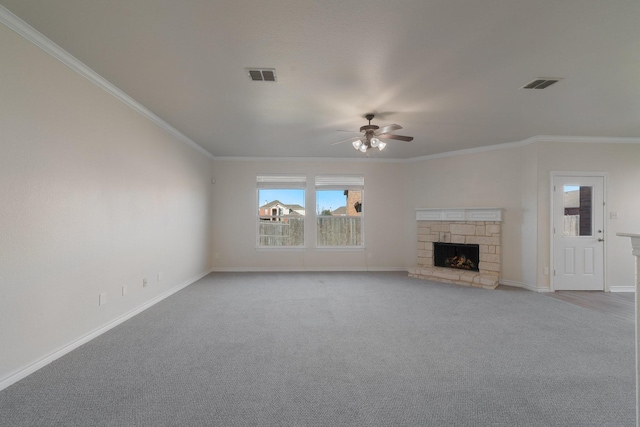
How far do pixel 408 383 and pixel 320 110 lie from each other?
3125mm

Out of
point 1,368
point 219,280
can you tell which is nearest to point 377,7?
point 1,368

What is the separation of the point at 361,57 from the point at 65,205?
9.78 ft

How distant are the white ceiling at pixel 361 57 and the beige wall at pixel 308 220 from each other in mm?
2291

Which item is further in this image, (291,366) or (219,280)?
(219,280)

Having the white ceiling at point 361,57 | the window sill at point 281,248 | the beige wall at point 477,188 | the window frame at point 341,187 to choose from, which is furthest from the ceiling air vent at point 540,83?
the window sill at point 281,248

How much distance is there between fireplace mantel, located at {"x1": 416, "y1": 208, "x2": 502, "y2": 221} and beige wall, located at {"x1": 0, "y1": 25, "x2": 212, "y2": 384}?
202 inches

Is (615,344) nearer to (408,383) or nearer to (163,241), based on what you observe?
(408,383)

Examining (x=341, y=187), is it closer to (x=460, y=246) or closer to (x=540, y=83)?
(x=460, y=246)

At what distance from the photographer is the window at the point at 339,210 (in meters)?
6.49

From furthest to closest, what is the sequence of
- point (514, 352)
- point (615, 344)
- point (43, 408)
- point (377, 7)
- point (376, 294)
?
point (376, 294) → point (615, 344) → point (514, 352) → point (377, 7) → point (43, 408)

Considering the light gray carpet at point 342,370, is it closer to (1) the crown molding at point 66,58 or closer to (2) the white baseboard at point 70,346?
(2) the white baseboard at point 70,346

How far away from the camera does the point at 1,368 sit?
76.7 inches

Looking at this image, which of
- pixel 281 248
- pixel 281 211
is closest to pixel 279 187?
pixel 281 211

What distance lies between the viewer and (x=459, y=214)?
18.5 ft
